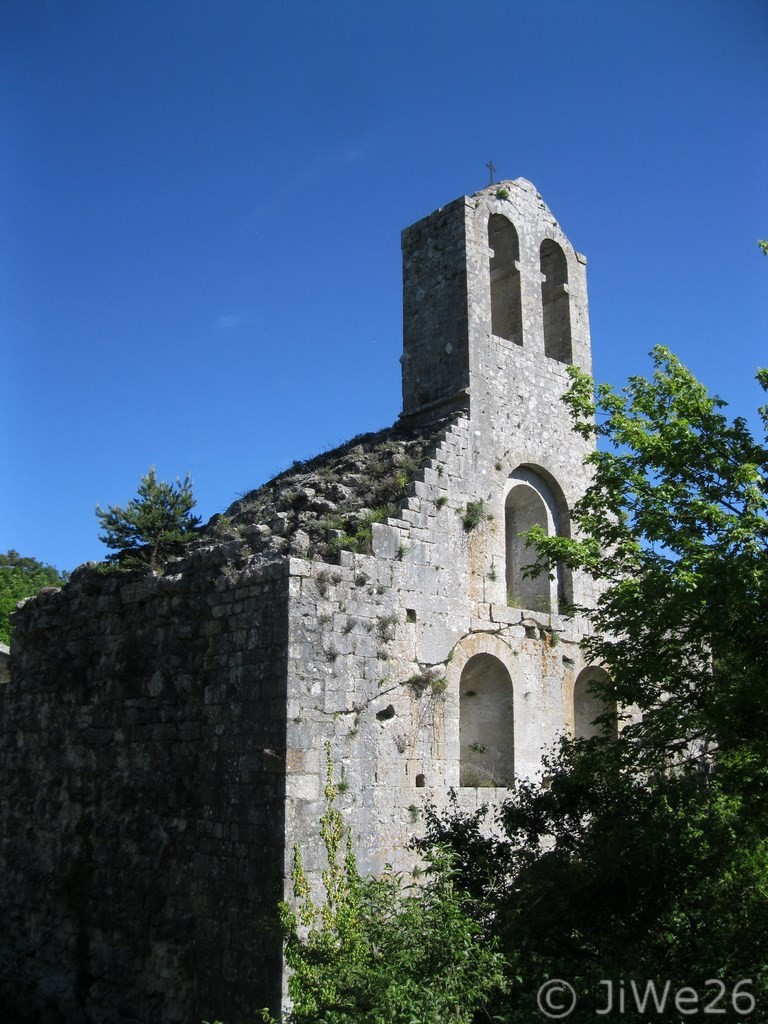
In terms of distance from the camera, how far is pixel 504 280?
15.0 meters

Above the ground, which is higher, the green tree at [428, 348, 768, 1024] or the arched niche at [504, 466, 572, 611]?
the arched niche at [504, 466, 572, 611]

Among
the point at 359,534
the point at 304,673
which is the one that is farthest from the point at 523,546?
the point at 304,673

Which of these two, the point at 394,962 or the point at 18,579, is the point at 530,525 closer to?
the point at 394,962

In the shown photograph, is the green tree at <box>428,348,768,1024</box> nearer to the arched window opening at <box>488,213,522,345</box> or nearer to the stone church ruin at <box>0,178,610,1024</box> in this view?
the stone church ruin at <box>0,178,610,1024</box>

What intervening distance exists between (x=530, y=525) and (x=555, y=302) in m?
3.99

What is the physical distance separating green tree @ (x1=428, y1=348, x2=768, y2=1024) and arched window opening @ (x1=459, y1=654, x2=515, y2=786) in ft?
6.64

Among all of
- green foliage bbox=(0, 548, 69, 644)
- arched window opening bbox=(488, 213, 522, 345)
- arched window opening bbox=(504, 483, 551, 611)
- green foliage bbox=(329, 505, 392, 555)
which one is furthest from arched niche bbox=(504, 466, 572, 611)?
green foliage bbox=(0, 548, 69, 644)

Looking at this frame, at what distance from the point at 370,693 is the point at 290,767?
4.41 feet

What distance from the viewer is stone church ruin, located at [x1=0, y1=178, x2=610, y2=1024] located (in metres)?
10.0

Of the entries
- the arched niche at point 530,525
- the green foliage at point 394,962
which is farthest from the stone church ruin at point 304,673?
the green foliage at point 394,962

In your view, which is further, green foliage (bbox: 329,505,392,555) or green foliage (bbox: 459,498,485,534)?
green foliage (bbox: 459,498,485,534)

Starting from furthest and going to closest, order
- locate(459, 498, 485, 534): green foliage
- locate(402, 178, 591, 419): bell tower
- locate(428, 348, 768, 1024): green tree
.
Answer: locate(402, 178, 591, 419): bell tower < locate(459, 498, 485, 534): green foliage < locate(428, 348, 768, 1024): green tree

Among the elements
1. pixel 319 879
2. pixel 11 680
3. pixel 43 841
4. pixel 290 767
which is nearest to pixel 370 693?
pixel 290 767

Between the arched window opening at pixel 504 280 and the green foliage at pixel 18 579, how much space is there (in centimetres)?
2481
